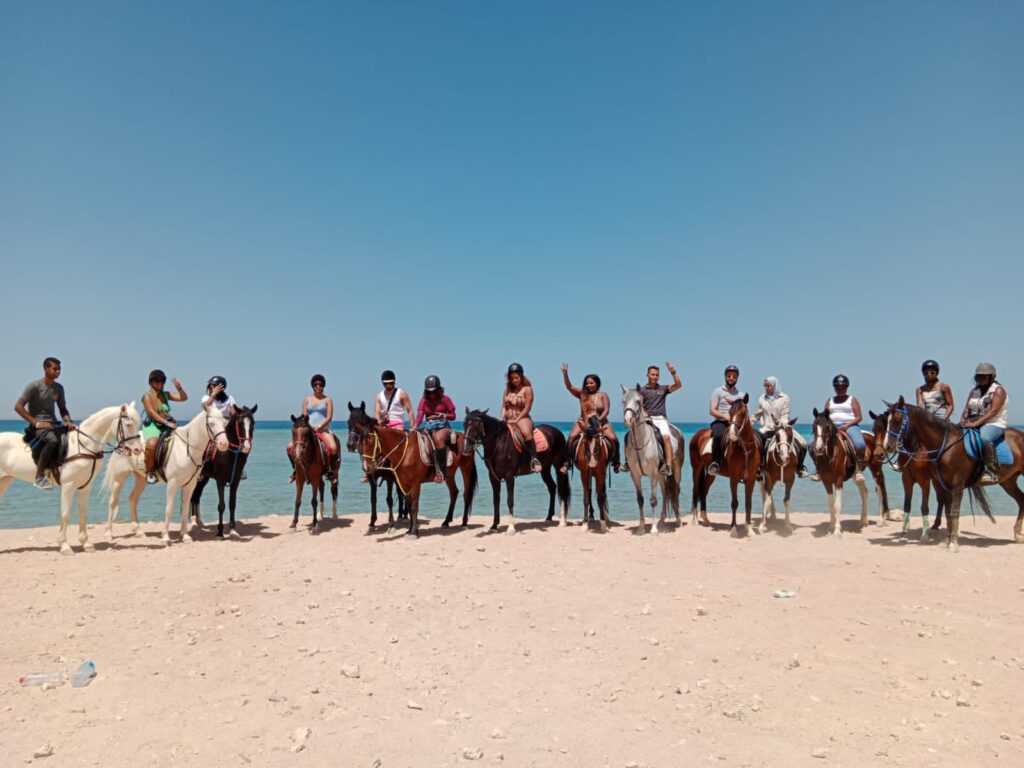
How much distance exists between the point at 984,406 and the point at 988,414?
257 mm

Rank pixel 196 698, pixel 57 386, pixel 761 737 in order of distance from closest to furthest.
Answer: pixel 761 737
pixel 196 698
pixel 57 386

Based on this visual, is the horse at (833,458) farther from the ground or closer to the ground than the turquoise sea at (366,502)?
farther from the ground

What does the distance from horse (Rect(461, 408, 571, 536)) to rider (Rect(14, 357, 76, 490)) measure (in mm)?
6636

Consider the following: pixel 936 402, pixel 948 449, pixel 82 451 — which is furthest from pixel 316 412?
pixel 936 402

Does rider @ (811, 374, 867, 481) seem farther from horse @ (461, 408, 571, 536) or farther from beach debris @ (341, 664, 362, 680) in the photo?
beach debris @ (341, 664, 362, 680)

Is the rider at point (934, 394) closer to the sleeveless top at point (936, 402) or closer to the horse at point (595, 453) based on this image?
the sleeveless top at point (936, 402)

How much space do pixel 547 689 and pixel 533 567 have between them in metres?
3.78

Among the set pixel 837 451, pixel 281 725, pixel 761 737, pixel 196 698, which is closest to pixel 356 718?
pixel 281 725

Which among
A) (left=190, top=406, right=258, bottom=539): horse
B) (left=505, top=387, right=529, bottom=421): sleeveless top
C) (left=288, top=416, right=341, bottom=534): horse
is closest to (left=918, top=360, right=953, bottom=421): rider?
(left=505, top=387, right=529, bottom=421): sleeveless top

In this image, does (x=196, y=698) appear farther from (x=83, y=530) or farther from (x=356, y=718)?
(x=83, y=530)

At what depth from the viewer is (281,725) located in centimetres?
417

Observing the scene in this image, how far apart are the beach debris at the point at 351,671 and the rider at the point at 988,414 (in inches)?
→ 403

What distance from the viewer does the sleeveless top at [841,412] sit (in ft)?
36.3

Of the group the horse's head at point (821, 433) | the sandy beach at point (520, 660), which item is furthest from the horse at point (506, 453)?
the horse's head at point (821, 433)
